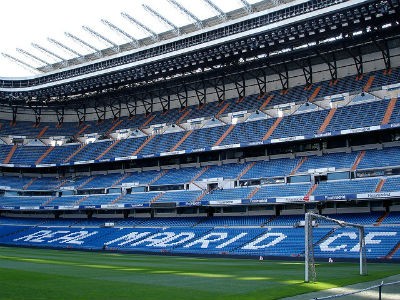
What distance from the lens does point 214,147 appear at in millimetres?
51000

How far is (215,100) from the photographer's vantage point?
6097cm

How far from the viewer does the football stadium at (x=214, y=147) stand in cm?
3712

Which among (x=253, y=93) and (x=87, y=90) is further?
(x=87, y=90)

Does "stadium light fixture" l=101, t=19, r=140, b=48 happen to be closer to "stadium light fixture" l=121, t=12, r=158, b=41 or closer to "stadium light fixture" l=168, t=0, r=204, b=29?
"stadium light fixture" l=121, t=12, r=158, b=41

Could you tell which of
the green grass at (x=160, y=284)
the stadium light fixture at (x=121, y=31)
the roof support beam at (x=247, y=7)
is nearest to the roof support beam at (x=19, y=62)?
the stadium light fixture at (x=121, y=31)

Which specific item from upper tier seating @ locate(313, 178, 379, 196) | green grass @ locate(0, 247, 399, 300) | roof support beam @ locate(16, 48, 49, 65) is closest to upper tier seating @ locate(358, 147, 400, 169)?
upper tier seating @ locate(313, 178, 379, 196)

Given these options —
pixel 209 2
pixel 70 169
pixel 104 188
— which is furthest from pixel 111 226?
pixel 209 2

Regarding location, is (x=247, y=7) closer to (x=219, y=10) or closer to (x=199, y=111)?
(x=219, y=10)

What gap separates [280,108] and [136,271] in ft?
105

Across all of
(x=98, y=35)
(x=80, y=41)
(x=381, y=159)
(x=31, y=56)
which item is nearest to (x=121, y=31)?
(x=98, y=35)

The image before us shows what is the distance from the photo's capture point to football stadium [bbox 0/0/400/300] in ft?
122

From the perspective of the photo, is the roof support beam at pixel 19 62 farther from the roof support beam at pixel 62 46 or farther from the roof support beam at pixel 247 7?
the roof support beam at pixel 247 7

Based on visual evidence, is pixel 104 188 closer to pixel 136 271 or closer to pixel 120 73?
pixel 120 73

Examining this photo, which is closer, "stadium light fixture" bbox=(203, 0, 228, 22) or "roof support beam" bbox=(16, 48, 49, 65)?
"stadium light fixture" bbox=(203, 0, 228, 22)
